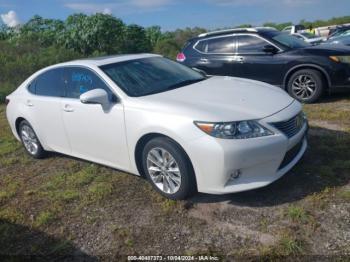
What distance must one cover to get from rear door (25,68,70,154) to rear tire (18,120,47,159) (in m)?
0.26

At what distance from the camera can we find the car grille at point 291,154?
3.91m

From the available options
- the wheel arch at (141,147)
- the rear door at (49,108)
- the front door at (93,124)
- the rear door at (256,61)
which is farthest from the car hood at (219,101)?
the rear door at (256,61)

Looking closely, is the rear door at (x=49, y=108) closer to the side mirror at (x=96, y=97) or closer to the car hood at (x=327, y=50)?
the side mirror at (x=96, y=97)

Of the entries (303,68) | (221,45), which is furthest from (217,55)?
(303,68)

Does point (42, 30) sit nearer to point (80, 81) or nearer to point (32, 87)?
point (32, 87)

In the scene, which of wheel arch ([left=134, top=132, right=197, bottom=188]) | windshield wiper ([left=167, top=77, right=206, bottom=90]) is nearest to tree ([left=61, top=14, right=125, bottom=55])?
windshield wiper ([left=167, top=77, right=206, bottom=90])

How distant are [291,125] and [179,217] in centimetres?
149

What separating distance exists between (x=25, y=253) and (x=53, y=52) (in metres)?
14.0

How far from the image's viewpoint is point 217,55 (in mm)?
8680

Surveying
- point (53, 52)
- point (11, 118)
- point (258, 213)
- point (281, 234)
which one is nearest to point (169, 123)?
point (258, 213)

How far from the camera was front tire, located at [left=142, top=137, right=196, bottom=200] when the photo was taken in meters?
3.88

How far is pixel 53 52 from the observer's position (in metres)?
16.3

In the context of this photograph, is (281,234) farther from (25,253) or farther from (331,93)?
(331,93)

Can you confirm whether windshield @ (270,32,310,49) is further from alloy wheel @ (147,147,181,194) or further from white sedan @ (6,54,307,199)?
alloy wheel @ (147,147,181,194)
